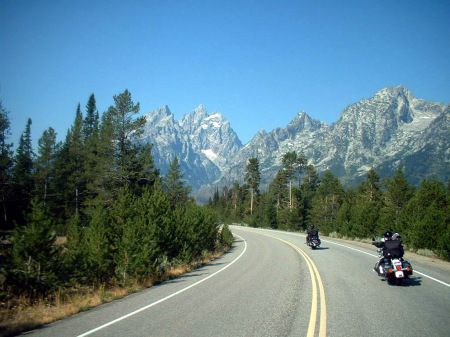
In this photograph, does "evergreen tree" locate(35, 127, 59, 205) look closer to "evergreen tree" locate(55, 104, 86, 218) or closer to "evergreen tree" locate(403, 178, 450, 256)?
"evergreen tree" locate(55, 104, 86, 218)

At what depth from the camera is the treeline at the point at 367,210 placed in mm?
20547

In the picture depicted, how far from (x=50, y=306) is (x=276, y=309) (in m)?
6.42

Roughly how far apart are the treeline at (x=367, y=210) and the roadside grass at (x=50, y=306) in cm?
1773

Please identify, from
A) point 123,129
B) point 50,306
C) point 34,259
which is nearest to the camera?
point 50,306

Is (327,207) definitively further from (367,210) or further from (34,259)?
(34,259)

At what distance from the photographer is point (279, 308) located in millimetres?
7762

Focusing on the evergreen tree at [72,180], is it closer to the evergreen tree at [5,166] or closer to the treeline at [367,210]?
the evergreen tree at [5,166]

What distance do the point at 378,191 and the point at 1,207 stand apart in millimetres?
55796

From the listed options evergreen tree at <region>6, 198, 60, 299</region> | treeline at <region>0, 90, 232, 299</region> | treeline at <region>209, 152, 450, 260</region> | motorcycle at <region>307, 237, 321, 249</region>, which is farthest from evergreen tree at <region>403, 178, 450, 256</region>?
evergreen tree at <region>6, 198, 60, 299</region>

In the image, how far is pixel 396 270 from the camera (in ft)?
33.8

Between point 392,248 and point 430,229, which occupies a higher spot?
point 430,229

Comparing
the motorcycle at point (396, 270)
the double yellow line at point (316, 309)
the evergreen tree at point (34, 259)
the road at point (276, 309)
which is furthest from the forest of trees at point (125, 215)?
the motorcycle at point (396, 270)

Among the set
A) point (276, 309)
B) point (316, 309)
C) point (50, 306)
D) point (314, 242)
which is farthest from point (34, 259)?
point (314, 242)

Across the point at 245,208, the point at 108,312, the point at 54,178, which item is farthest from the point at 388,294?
the point at 245,208
